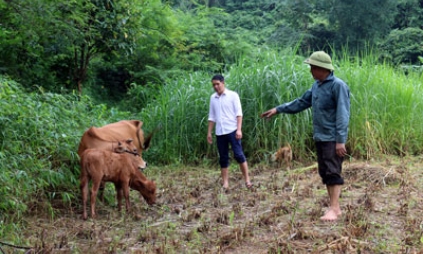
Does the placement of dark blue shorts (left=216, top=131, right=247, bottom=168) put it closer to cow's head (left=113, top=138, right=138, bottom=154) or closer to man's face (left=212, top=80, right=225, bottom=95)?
man's face (left=212, top=80, right=225, bottom=95)

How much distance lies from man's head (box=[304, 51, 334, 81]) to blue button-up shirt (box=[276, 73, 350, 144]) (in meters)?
0.06

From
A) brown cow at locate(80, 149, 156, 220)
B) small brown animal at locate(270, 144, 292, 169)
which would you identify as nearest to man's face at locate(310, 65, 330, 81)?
brown cow at locate(80, 149, 156, 220)

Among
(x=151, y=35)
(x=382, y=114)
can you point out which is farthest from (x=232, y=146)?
(x=151, y=35)

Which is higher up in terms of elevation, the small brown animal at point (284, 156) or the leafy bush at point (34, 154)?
the leafy bush at point (34, 154)

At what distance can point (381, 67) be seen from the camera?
990cm

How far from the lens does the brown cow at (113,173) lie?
5824mm

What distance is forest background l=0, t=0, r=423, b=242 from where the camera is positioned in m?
6.13

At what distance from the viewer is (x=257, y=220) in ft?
17.8

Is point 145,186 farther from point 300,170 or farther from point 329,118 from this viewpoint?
point 300,170

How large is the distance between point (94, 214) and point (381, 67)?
6.53m

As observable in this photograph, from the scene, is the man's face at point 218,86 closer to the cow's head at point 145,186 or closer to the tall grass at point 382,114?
the cow's head at point 145,186

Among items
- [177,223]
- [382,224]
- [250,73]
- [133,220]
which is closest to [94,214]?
[133,220]

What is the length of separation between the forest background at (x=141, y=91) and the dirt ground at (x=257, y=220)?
63cm

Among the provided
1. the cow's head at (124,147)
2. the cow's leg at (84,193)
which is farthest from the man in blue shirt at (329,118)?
the cow's leg at (84,193)
